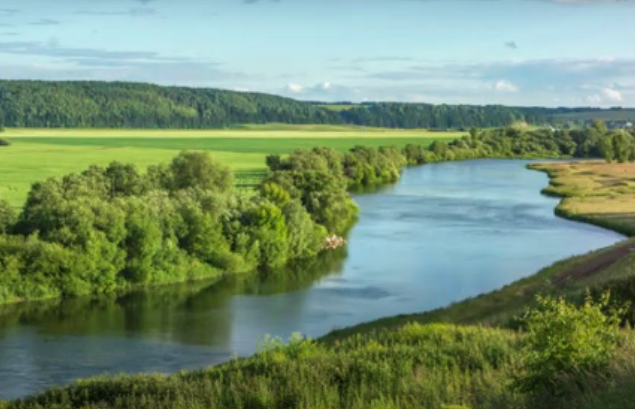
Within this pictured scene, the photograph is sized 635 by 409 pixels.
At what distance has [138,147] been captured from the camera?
3602 inches

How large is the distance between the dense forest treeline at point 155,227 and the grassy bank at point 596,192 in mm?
12356

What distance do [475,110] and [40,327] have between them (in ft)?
475

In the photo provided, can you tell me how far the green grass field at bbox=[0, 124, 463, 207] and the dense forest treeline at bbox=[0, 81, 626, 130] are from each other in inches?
150

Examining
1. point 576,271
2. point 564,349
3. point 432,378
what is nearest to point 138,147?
point 576,271

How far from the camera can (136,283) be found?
95.1ft

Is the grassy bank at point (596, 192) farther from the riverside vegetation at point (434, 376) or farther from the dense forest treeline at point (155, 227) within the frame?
the riverside vegetation at point (434, 376)

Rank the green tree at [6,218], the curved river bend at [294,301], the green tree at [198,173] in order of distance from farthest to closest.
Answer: the green tree at [198,173]
the green tree at [6,218]
the curved river bend at [294,301]

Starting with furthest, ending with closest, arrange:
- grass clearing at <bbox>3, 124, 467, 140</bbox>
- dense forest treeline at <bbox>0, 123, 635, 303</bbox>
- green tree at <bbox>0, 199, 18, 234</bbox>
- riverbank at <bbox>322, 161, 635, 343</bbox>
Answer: grass clearing at <bbox>3, 124, 467, 140</bbox>
green tree at <bbox>0, 199, 18, 234</bbox>
dense forest treeline at <bbox>0, 123, 635, 303</bbox>
riverbank at <bbox>322, 161, 635, 343</bbox>

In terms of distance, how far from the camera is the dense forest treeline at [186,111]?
12362 cm

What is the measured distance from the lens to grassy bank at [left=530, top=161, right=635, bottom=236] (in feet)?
141

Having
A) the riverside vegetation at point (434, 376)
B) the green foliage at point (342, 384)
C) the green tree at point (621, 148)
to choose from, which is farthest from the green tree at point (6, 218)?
the green tree at point (621, 148)

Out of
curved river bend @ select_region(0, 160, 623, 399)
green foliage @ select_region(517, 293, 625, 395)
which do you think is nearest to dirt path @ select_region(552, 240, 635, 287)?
curved river bend @ select_region(0, 160, 623, 399)

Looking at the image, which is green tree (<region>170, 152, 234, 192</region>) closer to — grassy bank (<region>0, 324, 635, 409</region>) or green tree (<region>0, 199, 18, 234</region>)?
green tree (<region>0, 199, 18, 234</region>)

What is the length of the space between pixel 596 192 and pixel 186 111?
93.9m
